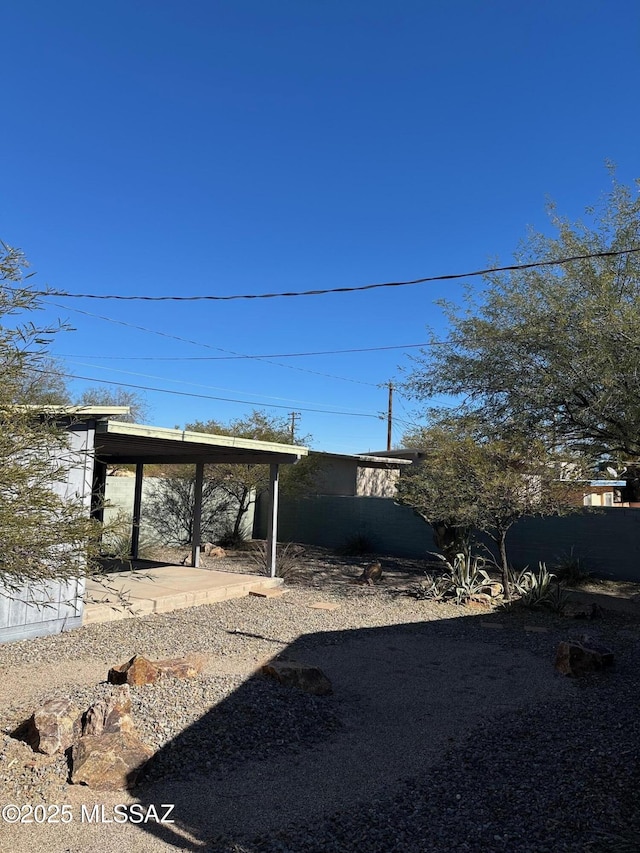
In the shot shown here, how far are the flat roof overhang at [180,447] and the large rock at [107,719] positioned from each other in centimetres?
417

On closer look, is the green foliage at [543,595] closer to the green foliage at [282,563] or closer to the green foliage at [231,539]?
the green foliage at [282,563]

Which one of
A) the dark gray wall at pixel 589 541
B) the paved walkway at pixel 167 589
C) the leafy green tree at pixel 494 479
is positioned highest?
the leafy green tree at pixel 494 479

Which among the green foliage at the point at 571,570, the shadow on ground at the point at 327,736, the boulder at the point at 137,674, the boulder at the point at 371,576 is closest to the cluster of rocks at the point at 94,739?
the shadow on ground at the point at 327,736

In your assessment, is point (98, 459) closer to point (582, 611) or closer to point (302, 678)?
point (302, 678)

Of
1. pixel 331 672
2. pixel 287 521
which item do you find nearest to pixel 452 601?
pixel 331 672

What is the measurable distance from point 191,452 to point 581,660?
7.92 meters

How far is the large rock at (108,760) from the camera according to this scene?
3633 mm

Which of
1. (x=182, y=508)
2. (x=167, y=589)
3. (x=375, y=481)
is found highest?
(x=375, y=481)

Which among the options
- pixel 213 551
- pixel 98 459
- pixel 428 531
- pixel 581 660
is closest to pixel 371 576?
pixel 428 531

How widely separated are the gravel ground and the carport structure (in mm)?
2575

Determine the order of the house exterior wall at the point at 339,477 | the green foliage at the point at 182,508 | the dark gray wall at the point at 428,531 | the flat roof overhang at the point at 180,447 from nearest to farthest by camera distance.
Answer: the flat roof overhang at the point at 180,447 → the dark gray wall at the point at 428,531 → the green foliage at the point at 182,508 → the house exterior wall at the point at 339,477

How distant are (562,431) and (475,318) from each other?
2.48 metres

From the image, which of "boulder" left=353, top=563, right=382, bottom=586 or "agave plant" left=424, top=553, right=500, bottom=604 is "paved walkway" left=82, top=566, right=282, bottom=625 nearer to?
"boulder" left=353, top=563, right=382, bottom=586

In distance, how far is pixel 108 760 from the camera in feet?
12.2
